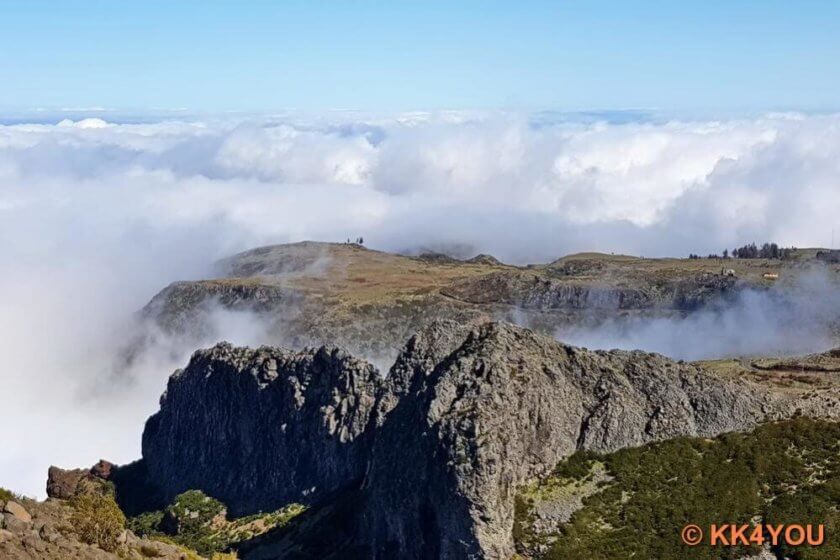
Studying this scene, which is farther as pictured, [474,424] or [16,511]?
[474,424]

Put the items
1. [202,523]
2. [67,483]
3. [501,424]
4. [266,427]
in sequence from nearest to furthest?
[501,424], [202,523], [266,427], [67,483]

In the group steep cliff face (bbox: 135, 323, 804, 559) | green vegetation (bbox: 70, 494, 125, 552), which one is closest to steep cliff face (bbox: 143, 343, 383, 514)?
steep cliff face (bbox: 135, 323, 804, 559)

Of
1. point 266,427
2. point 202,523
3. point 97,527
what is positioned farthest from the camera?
point 266,427

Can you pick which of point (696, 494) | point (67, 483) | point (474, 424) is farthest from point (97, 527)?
point (67, 483)

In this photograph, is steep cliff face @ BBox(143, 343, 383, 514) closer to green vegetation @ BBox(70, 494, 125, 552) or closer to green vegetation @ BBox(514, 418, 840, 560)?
green vegetation @ BBox(514, 418, 840, 560)

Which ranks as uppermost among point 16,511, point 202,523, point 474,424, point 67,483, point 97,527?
point 474,424

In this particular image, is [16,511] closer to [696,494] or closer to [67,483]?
[696,494]

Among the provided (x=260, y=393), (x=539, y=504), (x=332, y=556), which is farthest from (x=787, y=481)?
(x=260, y=393)
